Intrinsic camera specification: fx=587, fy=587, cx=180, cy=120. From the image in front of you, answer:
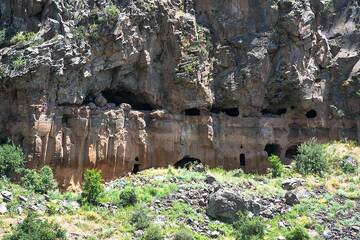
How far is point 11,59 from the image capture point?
36.1m

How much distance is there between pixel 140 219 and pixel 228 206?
4922 millimetres

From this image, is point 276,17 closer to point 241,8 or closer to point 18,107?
point 241,8

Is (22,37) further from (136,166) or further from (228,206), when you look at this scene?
(228,206)

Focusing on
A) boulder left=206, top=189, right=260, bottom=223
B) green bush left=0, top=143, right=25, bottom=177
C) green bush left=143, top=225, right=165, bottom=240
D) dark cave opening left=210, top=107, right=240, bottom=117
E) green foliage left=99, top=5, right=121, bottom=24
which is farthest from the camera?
dark cave opening left=210, top=107, right=240, bottom=117

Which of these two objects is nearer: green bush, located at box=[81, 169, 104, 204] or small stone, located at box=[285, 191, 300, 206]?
green bush, located at box=[81, 169, 104, 204]

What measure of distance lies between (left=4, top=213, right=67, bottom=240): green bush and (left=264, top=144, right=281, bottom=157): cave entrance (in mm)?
21259

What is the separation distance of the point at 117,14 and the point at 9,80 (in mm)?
8430

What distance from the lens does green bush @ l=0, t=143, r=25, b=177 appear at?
109 ft

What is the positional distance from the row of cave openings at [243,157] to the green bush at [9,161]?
868 centimetres

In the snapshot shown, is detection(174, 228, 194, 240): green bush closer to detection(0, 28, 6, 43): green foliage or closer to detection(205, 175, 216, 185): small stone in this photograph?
detection(205, 175, 216, 185): small stone

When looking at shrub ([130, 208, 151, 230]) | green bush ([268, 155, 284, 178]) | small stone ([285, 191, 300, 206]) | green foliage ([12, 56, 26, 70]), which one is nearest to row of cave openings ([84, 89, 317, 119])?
green bush ([268, 155, 284, 178])

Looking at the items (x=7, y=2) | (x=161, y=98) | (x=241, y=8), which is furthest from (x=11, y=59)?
(x=241, y=8)

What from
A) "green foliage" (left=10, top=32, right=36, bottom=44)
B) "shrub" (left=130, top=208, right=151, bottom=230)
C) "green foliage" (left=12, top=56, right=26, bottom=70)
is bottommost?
"shrub" (left=130, top=208, right=151, bottom=230)

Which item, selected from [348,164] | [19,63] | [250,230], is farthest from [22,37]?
[348,164]
